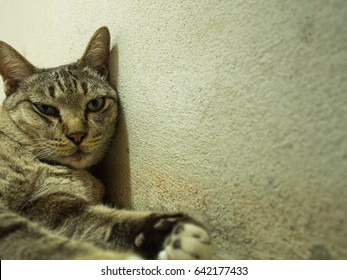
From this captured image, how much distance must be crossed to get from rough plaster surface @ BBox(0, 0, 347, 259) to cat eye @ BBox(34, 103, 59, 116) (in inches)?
11.7

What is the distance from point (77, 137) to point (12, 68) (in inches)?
21.1

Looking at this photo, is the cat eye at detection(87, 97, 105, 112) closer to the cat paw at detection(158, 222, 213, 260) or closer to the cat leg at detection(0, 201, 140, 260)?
the cat leg at detection(0, 201, 140, 260)

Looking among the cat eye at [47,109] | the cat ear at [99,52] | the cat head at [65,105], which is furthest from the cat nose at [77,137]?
the cat ear at [99,52]

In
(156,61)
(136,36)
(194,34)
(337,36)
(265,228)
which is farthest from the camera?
(136,36)

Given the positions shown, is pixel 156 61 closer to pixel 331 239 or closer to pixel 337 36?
pixel 337 36

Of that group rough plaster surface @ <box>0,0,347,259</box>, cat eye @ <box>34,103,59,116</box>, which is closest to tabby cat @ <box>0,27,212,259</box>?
cat eye @ <box>34,103,59,116</box>

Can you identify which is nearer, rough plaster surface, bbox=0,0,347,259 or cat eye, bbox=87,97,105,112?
rough plaster surface, bbox=0,0,347,259

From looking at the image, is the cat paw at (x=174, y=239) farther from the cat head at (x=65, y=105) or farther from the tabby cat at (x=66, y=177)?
the cat head at (x=65, y=105)

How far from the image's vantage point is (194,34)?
96cm

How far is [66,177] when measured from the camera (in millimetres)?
1252

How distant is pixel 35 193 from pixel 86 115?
0.38 meters

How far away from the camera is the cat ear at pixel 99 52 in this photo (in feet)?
4.63

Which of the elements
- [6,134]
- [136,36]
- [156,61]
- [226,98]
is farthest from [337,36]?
[6,134]

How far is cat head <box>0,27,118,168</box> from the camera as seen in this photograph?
126cm
